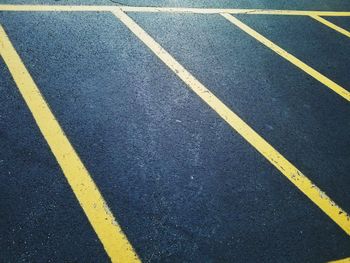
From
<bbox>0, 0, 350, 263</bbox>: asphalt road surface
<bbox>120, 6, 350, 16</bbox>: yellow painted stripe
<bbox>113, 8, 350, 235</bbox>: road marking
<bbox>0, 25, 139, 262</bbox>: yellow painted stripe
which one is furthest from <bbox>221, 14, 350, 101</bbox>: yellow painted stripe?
<bbox>0, 25, 139, 262</bbox>: yellow painted stripe

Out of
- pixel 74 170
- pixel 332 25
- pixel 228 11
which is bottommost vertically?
pixel 74 170

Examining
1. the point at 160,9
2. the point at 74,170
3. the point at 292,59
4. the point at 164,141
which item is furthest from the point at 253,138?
the point at 160,9

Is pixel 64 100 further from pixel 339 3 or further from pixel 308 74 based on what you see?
pixel 339 3

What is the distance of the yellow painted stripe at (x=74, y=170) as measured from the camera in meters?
2.44

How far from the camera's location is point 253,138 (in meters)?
3.53

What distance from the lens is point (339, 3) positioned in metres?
7.36

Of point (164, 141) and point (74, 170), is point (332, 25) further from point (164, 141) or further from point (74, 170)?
point (74, 170)

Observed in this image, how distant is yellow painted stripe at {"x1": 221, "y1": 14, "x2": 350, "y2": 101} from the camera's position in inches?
178

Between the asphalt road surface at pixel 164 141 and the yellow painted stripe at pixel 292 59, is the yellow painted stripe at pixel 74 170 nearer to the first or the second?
the asphalt road surface at pixel 164 141

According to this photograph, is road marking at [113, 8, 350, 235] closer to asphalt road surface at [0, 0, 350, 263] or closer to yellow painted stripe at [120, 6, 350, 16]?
asphalt road surface at [0, 0, 350, 263]

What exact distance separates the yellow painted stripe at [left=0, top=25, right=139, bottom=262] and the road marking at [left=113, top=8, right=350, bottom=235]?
164 centimetres

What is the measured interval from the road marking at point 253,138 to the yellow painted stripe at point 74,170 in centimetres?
164

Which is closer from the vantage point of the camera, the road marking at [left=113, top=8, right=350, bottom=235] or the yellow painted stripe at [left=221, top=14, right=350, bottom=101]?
the road marking at [left=113, top=8, right=350, bottom=235]

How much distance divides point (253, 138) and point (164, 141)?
957 millimetres
